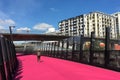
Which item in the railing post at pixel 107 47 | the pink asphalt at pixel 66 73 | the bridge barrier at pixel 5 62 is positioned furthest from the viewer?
the railing post at pixel 107 47

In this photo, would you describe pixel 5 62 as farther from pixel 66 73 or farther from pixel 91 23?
pixel 91 23

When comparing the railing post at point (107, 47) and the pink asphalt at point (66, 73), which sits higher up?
the railing post at point (107, 47)

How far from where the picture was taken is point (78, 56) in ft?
84.3

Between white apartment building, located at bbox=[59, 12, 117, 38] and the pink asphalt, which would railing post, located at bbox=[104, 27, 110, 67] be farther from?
white apartment building, located at bbox=[59, 12, 117, 38]

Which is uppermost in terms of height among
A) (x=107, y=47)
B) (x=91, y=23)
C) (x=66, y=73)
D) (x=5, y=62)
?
(x=91, y=23)

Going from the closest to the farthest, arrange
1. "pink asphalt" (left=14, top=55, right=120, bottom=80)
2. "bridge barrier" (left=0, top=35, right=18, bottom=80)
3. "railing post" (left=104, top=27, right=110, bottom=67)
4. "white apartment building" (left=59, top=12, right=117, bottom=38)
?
"bridge barrier" (left=0, top=35, right=18, bottom=80)
"pink asphalt" (left=14, top=55, right=120, bottom=80)
"railing post" (left=104, top=27, right=110, bottom=67)
"white apartment building" (left=59, top=12, right=117, bottom=38)

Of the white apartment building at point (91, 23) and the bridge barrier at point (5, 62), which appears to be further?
the white apartment building at point (91, 23)

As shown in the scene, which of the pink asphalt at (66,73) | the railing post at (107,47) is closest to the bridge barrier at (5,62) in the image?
the pink asphalt at (66,73)

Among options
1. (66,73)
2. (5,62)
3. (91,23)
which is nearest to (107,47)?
(66,73)

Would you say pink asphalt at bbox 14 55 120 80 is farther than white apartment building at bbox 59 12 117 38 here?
No

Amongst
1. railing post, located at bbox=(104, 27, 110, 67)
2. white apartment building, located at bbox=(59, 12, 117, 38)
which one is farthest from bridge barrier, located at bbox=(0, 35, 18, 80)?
white apartment building, located at bbox=(59, 12, 117, 38)

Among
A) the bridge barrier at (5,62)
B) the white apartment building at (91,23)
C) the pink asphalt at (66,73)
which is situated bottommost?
the pink asphalt at (66,73)

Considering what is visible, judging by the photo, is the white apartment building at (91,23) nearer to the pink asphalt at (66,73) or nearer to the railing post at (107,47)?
the railing post at (107,47)

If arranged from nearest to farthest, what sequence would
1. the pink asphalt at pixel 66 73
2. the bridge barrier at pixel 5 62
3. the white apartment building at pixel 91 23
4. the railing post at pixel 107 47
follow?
the bridge barrier at pixel 5 62, the pink asphalt at pixel 66 73, the railing post at pixel 107 47, the white apartment building at pixel 91 23
